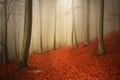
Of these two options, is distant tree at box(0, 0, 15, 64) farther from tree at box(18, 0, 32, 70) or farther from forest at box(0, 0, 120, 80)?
tree at box(18, 0, 32, 70)

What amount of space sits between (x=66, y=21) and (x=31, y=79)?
29.3 feet

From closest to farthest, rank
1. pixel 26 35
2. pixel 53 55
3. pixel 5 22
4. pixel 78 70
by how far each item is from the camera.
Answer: pixel 78 70 → pixel 26 35 → pixel 53 55 → pixel 5 22

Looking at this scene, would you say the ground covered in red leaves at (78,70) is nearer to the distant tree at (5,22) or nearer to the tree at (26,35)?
the tree at (26,35)

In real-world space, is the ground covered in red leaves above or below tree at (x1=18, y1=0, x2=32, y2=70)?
below

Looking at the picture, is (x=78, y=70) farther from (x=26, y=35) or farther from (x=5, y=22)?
(x=5, y=22)

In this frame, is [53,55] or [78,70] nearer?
[78,70]

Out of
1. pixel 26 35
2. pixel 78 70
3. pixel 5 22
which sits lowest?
pixel 78 70

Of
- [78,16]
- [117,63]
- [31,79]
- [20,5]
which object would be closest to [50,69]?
[31,79]

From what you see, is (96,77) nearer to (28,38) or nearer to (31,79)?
(31,79)

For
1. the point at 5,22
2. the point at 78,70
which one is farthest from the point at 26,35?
the point at 5,22

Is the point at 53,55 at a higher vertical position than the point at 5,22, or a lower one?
lower

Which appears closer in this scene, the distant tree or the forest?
the forest

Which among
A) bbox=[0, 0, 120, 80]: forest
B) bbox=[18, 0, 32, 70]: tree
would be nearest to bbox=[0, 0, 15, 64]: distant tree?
bbox=[0, 0, 120, 80]: forest

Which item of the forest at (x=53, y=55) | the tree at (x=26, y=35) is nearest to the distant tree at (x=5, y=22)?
the forest at (x=53, y=55)
